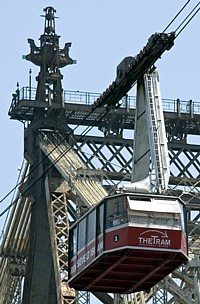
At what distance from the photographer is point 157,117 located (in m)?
103

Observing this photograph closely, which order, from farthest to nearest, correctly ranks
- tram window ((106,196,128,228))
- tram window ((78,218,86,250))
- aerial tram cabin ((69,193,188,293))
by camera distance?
tram window ((78,218,86,250)) → tram window ((106,196,128,228)) → aerial tram cabin ((69,193,188,293))

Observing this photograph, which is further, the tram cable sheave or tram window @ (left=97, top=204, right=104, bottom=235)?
tram window @ (left=97, top=204, right=104, bottom=235)

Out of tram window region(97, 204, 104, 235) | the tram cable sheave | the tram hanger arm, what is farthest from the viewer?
the tram hanger arm

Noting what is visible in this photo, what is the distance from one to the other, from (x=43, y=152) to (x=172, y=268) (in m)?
37.8

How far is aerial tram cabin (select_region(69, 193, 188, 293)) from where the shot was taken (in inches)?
3745

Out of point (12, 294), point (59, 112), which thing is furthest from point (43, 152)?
point (12, 294)

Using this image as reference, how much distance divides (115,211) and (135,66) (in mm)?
8551

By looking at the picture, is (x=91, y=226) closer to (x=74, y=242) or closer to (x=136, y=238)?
(x=74, y=242)

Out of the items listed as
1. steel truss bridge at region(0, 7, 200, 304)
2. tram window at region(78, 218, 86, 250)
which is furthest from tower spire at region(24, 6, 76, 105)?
tram window at region(78, 218, 86, 250)

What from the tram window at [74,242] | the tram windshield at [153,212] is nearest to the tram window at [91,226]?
the tram window at [74,242]

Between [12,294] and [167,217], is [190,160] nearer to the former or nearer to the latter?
[12,294]

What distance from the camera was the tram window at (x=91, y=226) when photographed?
9774cm

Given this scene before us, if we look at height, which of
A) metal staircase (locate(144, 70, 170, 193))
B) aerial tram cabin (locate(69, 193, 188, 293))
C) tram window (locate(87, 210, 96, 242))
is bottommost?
aerial tram cabin (locate(69, 193, 188, 293))

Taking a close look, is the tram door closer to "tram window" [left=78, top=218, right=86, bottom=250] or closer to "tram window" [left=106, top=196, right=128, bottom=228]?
"tram window" [left=106, top=196, right=128, bottom=228]
